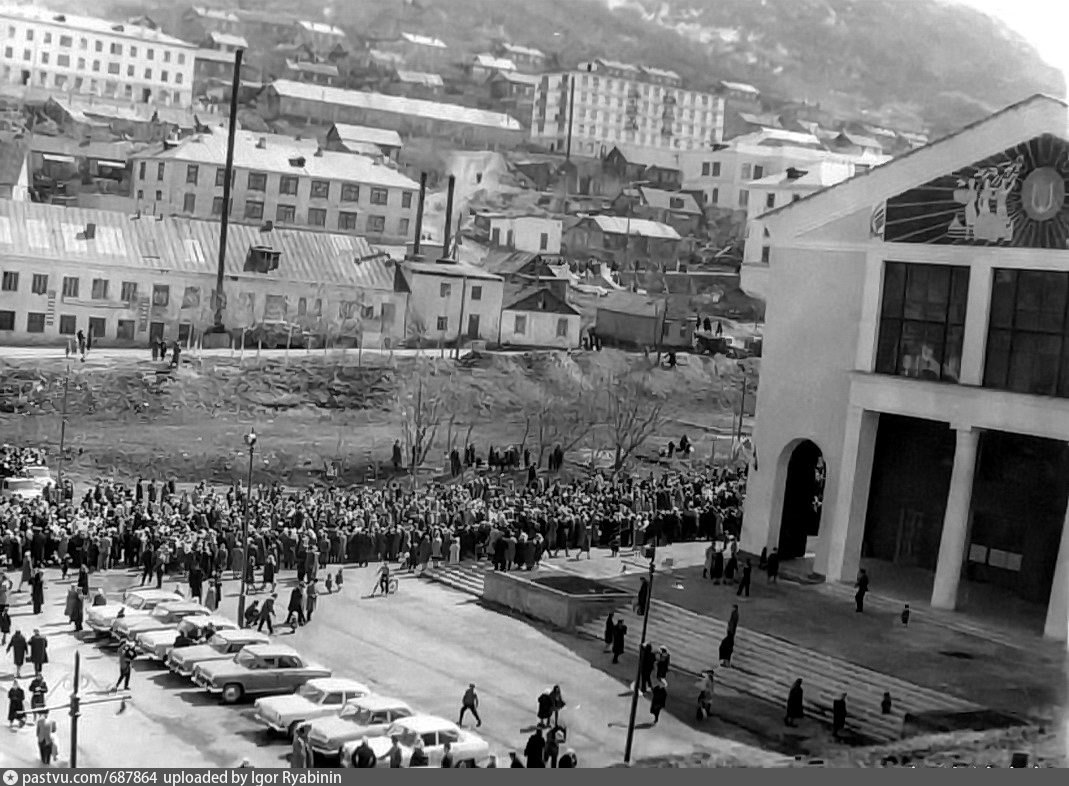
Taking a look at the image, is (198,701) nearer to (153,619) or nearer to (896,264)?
(153,619)

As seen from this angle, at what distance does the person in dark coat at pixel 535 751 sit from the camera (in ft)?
27.8

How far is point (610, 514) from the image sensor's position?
10398mm

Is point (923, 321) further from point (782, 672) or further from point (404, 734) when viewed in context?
point (404, 734)

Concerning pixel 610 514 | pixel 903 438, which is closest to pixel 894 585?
pixel 903 438

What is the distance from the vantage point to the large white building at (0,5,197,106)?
29.2ft

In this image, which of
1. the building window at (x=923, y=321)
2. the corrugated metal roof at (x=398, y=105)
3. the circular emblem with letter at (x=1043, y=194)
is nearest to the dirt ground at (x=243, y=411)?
the corrugated metal roof at (x=398, y=105)

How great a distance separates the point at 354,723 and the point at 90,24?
12.8ft

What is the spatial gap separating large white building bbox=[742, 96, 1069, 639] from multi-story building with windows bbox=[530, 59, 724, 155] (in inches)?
32.2

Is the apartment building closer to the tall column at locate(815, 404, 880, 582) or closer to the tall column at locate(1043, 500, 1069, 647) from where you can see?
the tall column at locate(815, 404, 880, 582)

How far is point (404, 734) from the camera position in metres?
8.34

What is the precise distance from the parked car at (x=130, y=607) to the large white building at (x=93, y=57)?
2645 mm

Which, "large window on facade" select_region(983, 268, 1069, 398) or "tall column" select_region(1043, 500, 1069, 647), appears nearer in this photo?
"large window on facade" select_region(983, 268, 1069, 398)

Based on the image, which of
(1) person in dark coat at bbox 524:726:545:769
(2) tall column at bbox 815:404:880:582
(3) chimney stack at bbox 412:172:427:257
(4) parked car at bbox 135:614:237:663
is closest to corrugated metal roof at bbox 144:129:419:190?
(3) chimney stack at bbox 412:172:427:257

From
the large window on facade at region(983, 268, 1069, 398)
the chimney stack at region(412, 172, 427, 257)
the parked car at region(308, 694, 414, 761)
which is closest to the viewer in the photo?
the parked car at region(308, 694, 414, 761)
